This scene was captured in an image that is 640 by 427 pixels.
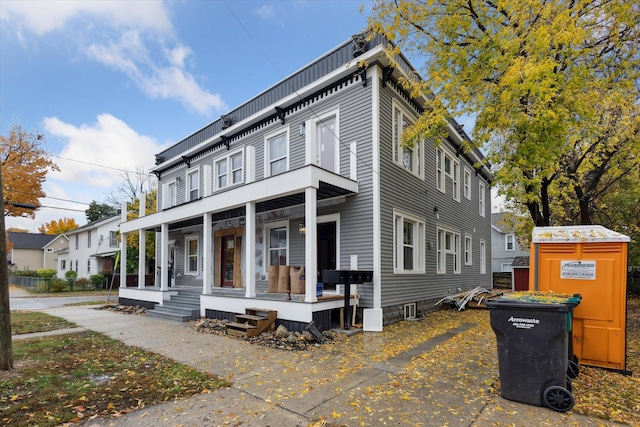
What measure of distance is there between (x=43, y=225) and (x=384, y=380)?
6755 cm

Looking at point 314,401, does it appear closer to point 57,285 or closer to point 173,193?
point 173,193

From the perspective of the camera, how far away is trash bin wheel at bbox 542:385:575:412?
3.64m

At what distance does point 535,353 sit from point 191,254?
13320 millimetres

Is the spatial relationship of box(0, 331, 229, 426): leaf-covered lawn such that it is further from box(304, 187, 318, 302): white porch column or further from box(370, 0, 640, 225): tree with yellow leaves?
box(370, 0, 640, 225): tree with yellow leaves

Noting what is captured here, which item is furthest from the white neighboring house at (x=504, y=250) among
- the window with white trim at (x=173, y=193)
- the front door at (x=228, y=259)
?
the window with white trim at (x=173, y=193)

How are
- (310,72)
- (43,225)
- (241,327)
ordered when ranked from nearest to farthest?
(241,327) < (310,72) < (43,225)

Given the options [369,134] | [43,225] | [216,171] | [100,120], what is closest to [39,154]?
[100,120]

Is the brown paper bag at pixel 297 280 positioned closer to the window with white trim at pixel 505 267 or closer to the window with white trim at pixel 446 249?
the window with white trim at pixel 446 249

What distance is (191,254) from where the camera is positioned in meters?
14.6

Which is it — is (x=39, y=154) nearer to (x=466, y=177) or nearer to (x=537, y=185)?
(x=466, y=177)

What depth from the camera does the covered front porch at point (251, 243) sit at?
296 inches

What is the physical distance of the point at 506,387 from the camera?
3.99 meters

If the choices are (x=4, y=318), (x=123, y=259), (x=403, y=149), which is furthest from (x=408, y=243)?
(x=123, y=259)

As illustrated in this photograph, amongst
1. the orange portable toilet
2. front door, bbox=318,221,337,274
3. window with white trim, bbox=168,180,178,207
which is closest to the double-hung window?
front door, bbox=318,221,337,274
